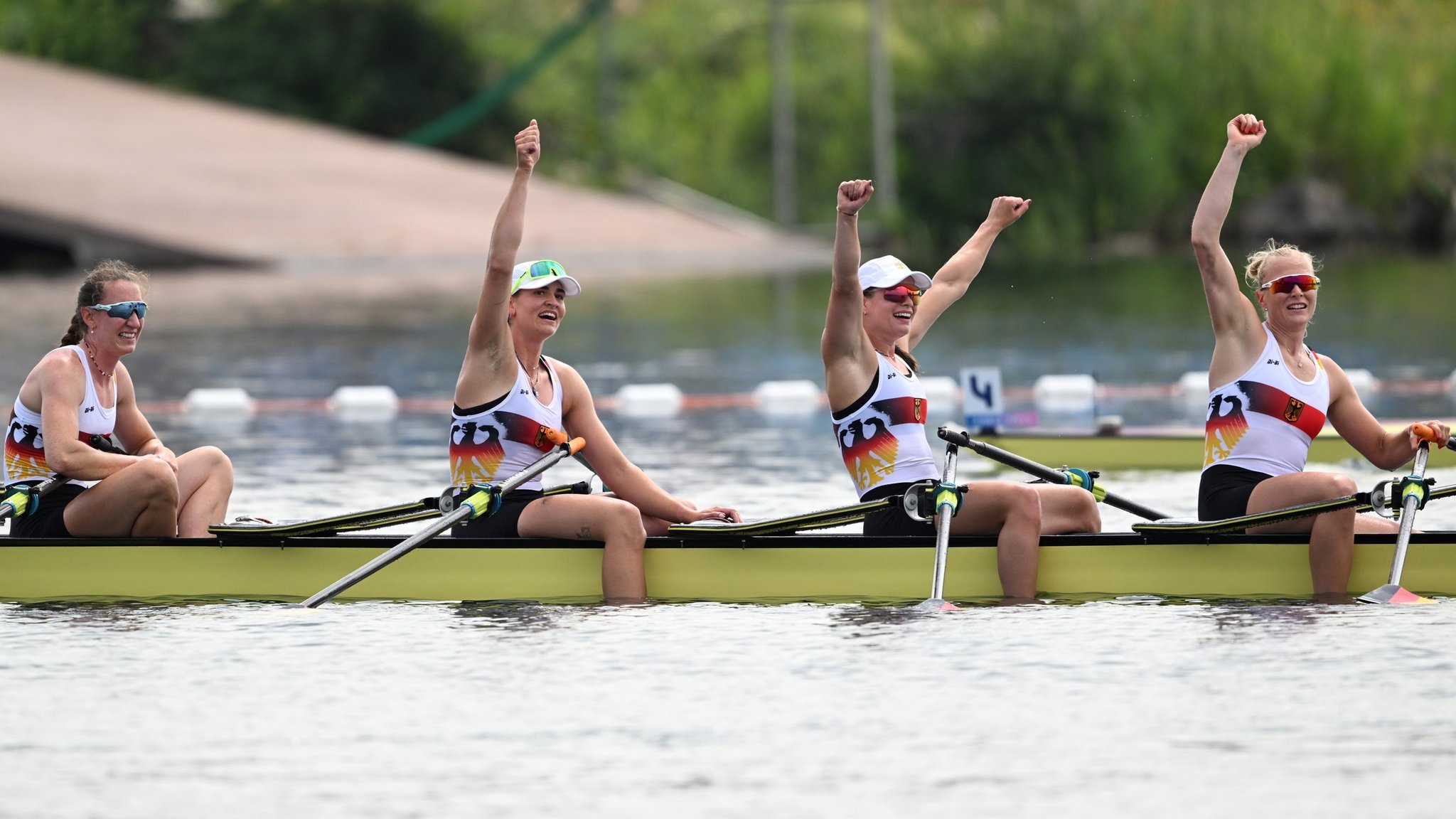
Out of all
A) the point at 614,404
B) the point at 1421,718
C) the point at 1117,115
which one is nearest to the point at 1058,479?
the point at 1421,718

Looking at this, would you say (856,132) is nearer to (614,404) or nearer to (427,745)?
(614,404)

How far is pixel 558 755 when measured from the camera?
6.76 m

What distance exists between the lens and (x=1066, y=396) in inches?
686

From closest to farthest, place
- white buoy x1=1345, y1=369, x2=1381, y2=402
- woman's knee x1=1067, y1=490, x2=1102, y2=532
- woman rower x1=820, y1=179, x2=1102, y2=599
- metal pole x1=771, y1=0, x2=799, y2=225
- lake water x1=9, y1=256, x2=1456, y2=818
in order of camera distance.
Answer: lake water x1=9, y1=256, x2=1456, y2=818 → woman rower x1=820, y1=179, x2=1102, y2=599 → woman's knee x1=1067, y1=490, x2=1102, y2=532 → white buoy x1=1345, y1=369, x2=1381, y2=402 → metal pole x1=771, y1=0, x2=799, y2=225

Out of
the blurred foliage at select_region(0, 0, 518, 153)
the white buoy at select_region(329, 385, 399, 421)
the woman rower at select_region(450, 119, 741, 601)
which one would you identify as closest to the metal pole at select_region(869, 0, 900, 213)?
the blurred foliage at select_region(0, 0, 518, 153)

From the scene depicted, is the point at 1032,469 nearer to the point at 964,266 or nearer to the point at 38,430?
the point at 964,266

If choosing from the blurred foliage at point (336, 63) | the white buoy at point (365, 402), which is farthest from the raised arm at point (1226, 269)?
the blurred foliage at point (336, 63)

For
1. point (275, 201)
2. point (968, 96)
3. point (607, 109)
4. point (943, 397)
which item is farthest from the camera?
point (607, 109)

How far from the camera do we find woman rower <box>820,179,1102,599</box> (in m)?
8.70

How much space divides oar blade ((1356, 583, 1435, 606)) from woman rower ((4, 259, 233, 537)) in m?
4.60

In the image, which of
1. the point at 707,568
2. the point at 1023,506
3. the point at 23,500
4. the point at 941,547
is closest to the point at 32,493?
the point at 23,500

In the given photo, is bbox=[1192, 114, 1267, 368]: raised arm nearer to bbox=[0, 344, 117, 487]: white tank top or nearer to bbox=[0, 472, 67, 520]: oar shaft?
bbox=[0, 344, 117, 487]: white tank top

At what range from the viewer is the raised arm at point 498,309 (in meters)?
8.44

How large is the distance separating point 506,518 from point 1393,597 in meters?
3.40
